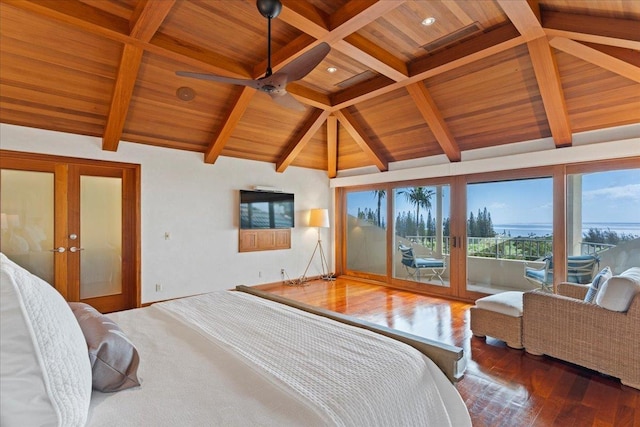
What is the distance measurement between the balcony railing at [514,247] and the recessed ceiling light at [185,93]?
4.56 m

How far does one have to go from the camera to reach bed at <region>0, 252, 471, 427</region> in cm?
94

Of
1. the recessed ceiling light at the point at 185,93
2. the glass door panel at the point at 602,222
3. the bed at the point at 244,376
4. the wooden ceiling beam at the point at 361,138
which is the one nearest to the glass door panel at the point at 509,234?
the glass door panel at the point at 602,222

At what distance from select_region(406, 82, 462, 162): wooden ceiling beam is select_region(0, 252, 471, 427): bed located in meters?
3.58

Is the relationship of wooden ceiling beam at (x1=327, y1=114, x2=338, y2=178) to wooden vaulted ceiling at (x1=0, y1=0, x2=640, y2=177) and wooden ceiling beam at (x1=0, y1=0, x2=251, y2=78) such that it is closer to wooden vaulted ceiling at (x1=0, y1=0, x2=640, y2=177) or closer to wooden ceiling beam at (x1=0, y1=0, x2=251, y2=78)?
wooden vaulted ceiling at (x1=0, y1=0, x2=640, y2=177)

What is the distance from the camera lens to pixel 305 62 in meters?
2.53

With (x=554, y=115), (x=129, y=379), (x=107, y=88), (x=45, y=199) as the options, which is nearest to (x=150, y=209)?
(x=45, y=199)

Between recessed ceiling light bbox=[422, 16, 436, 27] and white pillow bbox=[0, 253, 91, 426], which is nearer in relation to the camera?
white pillow bbox=[0, 253, 91, 426]

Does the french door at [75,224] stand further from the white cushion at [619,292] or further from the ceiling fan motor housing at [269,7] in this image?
the white cushion at [619,292]

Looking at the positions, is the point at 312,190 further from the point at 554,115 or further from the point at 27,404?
the point at 27,404

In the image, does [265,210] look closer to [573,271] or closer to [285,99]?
[285,99]

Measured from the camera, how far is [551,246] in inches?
173

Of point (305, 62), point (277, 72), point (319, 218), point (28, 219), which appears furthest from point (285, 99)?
A: point (319, 218)

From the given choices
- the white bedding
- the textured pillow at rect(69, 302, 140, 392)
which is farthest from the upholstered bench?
the textured pillow at rect(69, 302, 140, 392)

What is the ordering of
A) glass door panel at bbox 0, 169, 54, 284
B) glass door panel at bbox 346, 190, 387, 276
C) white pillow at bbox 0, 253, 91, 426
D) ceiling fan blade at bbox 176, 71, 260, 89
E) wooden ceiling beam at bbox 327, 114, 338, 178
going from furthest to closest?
glass door panel at bbox 346, 190, 387, 276, wooden ceiling beam at bbox 327, 114, 338, 178, glass door panel at bbox 0, 169, 54, 284, ceiling fan blade at bbox 176, 71, 260, 89, white pillow at bbox 0, 253, 91, 426
